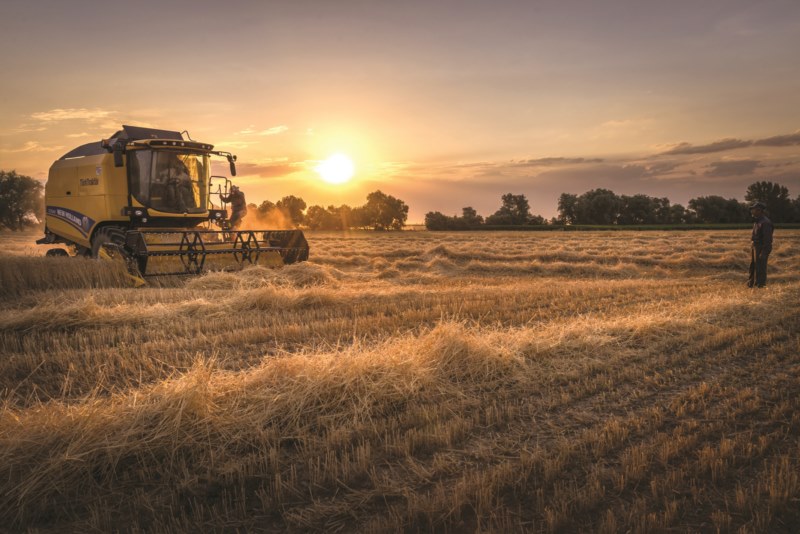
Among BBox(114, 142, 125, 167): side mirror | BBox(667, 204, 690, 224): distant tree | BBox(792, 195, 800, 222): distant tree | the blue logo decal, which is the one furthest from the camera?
BBox(667, 204, 690, 224): distant tree

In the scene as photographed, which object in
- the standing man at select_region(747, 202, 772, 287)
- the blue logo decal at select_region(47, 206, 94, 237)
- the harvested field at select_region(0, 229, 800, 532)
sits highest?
the blue logo decal at select_region(47, 206, 94, 237)

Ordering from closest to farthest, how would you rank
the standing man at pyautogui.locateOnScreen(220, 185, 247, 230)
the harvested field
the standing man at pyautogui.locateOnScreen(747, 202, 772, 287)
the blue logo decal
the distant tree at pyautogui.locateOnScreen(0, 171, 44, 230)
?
1. the harvested field
2. the standing man at pyautogui.locateOnScreen(747, 202, 772, 287)
3. the blue logo decal
4. the standing man at pyautogui.locateOnScreen(220, 185, 247, 230)
5. the distant tree at pyautogui.locateOnScreen(0, 171, 44, 230)

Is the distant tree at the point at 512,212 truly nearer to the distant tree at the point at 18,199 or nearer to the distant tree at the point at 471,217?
the distant tree at the point at 471,217

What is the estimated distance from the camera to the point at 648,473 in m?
3.08

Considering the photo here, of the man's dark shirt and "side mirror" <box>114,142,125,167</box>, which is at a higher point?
"side mirror" <box>114,142,125,167</box>

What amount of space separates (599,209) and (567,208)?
4758 millimetres

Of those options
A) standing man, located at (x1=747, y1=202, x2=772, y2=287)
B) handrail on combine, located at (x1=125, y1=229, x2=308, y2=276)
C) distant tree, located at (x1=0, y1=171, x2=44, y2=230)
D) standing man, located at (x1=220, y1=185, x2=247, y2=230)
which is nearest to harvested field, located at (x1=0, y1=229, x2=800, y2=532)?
handrail on combine, located at (x1=125, y1=229, x2=308, y2=276)

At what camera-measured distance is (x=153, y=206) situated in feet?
43.2

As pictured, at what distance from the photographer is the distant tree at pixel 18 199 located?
48.7 metres

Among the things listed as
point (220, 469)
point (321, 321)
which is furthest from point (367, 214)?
point (220, 469)

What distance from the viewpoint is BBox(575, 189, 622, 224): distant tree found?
73000mm

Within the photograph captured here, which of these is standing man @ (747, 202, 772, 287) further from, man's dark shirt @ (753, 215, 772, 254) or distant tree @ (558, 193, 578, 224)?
distant tree @ (558, 193, 578, 224)

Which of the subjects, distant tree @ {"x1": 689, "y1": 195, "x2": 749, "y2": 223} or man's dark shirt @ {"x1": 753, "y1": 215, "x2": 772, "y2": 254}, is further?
distant tree @ {"x1": 689, "y1": 195, "x2": 749, "y2": 223}

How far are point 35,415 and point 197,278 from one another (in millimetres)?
7859
